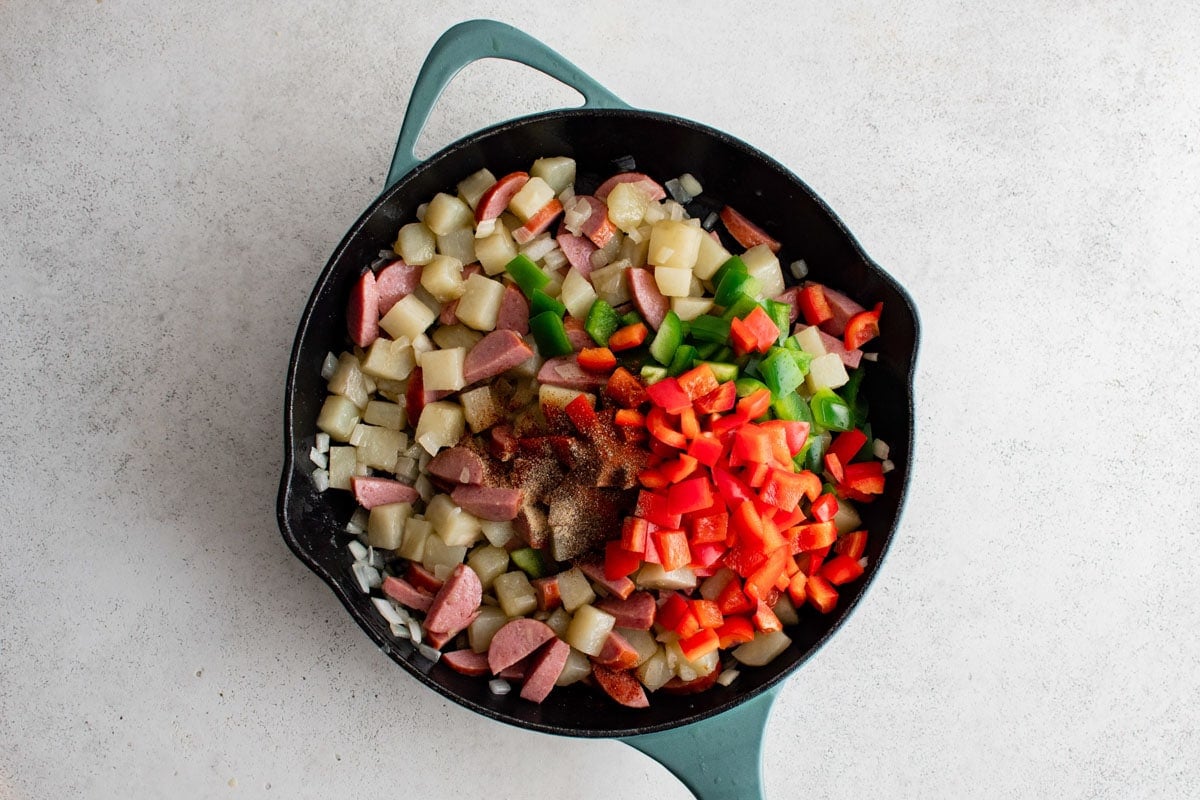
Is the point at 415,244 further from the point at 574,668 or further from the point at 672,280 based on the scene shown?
the point at 574,668

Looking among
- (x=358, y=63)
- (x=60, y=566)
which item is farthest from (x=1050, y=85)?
(x=60, y=566)

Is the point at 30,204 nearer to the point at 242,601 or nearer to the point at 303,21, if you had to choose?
the point at 303,21

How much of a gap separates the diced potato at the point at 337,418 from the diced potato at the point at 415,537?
25 centimetres

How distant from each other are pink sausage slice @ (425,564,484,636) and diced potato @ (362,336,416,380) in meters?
0.47

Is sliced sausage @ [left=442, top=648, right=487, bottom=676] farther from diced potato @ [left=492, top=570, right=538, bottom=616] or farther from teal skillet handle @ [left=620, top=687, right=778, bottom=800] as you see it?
teal skillet handle @ [left=620, top=687, right=778, bottom=800]

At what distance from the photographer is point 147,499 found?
2377 millimetres

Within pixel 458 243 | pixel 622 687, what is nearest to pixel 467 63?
pixel 458 243

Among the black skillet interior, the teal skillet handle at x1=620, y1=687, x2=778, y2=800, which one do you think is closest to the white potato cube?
the black skillet interior

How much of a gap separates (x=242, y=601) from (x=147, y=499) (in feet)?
1.14

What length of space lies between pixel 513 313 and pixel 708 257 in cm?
47

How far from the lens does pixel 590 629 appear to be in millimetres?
2102

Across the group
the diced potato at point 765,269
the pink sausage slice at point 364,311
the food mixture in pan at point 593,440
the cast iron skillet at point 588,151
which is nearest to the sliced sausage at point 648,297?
the food mixture in pan at point 593,440

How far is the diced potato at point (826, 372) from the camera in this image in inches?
85.7

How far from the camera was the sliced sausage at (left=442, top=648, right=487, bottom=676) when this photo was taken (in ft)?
7.05
